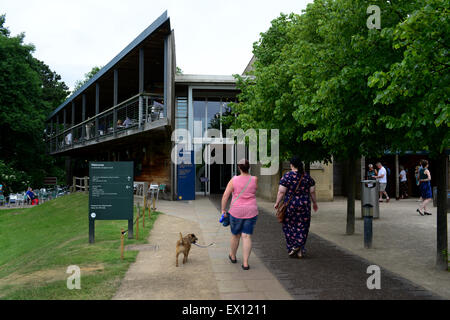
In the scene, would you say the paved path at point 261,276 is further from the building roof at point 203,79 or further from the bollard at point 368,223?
the building roof at point 203,79

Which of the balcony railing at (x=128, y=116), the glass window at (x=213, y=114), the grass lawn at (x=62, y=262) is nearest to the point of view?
the grass lawn at (x=62, y=262)

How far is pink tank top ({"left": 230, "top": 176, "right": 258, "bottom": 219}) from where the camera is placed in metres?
5.61

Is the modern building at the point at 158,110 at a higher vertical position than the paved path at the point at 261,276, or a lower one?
higher

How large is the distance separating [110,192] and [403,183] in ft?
53.9

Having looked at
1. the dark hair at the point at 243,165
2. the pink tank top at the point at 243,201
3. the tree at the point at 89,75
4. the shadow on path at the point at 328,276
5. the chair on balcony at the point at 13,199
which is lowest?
the chair on balcony at the point at 13,199

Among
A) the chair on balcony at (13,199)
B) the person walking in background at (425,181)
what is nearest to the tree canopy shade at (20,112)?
the chair on balcony at (13,199)

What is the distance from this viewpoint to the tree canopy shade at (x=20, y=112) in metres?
29.4

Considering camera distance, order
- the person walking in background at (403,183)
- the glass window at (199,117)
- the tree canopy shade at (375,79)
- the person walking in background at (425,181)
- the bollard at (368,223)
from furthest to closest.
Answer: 1. the glass window at (199,117)
2. the person walking in background at (403,183)
3. the person walking in background at (425,181)
4. the bollard at (368,223)
5. the tree canopy shade at (375,79)

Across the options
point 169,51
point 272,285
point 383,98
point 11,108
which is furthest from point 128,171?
point 11,108

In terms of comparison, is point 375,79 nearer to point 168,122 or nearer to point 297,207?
point 297,207

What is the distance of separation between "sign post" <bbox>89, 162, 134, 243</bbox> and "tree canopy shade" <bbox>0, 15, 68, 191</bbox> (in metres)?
23.5

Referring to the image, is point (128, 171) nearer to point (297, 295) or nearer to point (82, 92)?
point (297, 295)

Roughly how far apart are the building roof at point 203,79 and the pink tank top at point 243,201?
45.8ft

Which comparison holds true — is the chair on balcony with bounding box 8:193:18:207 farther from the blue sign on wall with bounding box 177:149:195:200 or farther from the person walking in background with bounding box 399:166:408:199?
the person walking in background with bounding box 399:166:408:199
